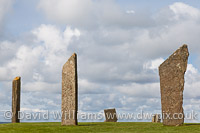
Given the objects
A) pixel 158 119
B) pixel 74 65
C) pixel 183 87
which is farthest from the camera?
pixel 158 119

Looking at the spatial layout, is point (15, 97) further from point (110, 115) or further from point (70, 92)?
point (110, 115)

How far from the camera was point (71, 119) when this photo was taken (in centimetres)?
1936

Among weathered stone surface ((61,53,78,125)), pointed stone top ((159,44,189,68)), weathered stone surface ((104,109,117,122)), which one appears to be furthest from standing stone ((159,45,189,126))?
weathered stone surface ((104,109,117,122))

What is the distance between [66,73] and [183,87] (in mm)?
6915

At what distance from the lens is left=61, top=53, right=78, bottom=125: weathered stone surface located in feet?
62.6

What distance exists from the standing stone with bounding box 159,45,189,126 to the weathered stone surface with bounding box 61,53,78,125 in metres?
5.07

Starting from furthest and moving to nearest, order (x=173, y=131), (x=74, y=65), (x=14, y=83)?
(x=14, y=83), (x=74, y=65), (x=173, y=131)

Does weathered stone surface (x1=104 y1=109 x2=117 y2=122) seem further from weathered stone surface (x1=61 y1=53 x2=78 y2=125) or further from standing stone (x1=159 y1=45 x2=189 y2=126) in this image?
standing stone (x1=159 y1=45 x2=189 y2=126)

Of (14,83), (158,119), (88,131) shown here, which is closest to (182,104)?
(88,131)

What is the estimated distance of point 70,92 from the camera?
19156 mm

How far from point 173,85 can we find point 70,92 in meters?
6.03

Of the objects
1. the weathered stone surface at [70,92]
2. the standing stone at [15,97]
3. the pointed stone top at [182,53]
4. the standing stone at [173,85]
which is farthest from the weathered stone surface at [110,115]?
the pointed stone top at [182,53]

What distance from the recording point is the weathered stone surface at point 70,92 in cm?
1908

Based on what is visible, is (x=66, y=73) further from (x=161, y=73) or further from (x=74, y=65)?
(x=161, y=73)
